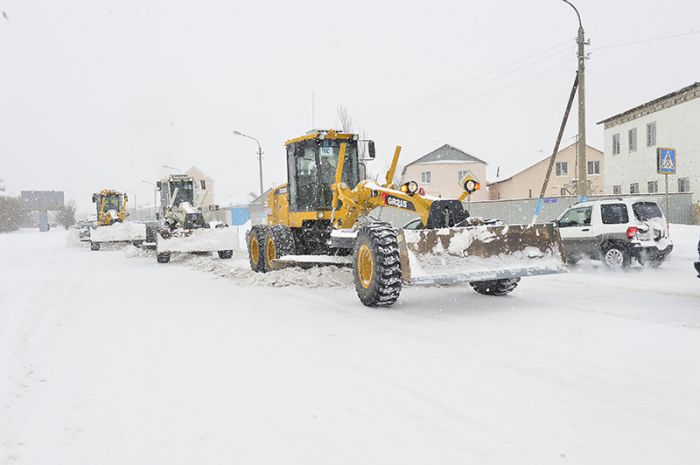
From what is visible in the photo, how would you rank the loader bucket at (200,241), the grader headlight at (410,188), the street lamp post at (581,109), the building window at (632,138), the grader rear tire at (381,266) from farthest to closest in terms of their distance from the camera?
1. the building window at (632,138)
2. the street lamp post at (581,109)
3. the loader bucket at (200,241)
4. the grader headlight at (410,188)
5. the grader rear tire at (381,266)

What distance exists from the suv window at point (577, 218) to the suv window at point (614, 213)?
1.07 feet

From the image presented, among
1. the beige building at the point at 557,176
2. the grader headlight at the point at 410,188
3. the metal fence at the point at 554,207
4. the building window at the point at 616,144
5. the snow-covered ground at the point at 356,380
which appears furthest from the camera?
the beige building at the point at 557,176

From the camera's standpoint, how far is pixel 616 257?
11.5 metres

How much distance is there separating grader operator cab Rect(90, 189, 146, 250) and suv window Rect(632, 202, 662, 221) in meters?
18.1

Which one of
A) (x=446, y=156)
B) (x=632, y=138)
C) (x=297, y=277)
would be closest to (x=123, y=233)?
(x=297, y=277)

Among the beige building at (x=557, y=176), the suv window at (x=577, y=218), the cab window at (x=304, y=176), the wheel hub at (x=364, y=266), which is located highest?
the beige building at (x=557, y=176)

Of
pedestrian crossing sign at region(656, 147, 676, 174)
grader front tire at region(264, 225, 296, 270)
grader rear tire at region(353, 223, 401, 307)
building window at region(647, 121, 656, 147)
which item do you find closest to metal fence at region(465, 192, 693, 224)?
pedestrian crossing sign at region(656, 147, 676, 174)

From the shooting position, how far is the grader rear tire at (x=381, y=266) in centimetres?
709

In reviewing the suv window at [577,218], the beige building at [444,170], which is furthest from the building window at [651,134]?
the beige building at [444,170]

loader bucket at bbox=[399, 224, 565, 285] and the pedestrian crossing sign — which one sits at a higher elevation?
the pedestrian crossing sign

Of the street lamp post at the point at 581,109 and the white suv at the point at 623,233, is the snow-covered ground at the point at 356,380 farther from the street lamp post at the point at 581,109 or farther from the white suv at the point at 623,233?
the street lamp post at the point at 581,109

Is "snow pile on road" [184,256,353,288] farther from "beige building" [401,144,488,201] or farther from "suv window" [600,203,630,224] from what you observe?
"beige building" [401,144,488,201]

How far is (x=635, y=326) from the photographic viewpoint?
19.9 feet

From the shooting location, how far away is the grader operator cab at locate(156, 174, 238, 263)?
51.8 ft
